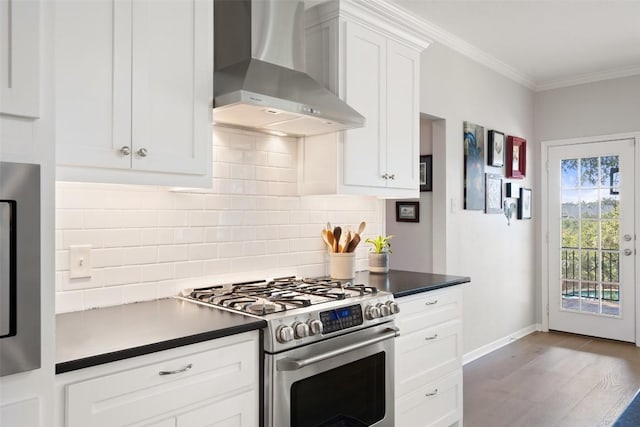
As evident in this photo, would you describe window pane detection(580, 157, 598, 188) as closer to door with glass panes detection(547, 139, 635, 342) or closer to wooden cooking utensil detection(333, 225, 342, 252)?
door with glass panes detection(547, 139, 635, 342)

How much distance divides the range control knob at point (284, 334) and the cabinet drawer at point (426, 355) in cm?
82

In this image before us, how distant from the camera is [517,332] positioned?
518cm

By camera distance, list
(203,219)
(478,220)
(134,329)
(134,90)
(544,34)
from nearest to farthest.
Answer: (134,329) → (134,90) → (203,219) → (544,34) → (478,220)

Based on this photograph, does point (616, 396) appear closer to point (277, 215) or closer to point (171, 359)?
point (277, 215)

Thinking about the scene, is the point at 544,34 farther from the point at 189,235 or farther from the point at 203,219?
the point at 189,235

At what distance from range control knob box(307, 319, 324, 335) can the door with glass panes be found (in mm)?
4287

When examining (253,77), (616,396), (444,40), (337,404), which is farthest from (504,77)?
(337,404)

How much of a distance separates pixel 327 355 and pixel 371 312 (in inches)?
13.5

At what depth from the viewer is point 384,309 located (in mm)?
2340

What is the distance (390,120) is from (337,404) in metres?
1.63

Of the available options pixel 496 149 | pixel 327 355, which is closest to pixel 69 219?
pixel 327 355

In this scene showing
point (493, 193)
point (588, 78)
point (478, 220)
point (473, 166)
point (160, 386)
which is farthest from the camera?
point (588, 78)

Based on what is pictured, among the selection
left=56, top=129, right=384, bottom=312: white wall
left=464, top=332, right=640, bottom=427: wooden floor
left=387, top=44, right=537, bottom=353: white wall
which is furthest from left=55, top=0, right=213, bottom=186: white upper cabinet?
left=464, top=332, right=640, bottom=427: wooden floor

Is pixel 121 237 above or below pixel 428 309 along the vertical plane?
above
